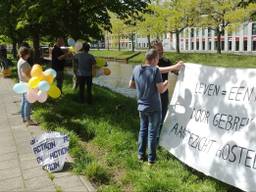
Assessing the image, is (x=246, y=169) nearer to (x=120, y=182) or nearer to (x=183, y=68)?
(x=120, y=182)

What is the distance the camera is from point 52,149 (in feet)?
21.1

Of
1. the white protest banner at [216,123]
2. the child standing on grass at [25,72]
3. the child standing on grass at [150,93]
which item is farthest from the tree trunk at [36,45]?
the child standing on grass at [150,93]

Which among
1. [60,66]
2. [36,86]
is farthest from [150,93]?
[60,66]

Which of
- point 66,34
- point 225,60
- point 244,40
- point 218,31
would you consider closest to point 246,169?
point 66,34

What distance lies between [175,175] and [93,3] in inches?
371

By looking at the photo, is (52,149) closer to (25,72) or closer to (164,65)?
(164,65)

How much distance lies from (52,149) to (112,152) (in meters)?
1.34

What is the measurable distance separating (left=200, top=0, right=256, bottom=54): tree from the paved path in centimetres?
3978

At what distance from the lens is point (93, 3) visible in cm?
1439

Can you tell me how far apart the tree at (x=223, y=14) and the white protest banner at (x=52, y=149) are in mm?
41622

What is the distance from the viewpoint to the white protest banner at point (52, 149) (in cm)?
638

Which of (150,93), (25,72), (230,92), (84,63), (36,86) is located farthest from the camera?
(84,63)

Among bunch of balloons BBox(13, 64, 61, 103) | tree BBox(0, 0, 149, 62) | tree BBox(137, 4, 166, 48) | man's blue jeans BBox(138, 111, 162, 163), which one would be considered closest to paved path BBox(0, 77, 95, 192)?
bunch of balloons BBox(13, 64, 61, 103)

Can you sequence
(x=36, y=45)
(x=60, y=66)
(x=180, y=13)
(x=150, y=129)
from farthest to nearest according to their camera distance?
(x=180, y=13), (x=36, y=45), (x=60, y=66), (x=150, y=129)
